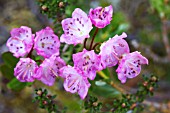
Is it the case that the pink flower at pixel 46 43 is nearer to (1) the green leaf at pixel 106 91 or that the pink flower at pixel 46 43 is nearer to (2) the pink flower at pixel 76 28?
(2) the pink flower at pixel 76 28

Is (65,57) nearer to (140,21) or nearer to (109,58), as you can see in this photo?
(109,58)

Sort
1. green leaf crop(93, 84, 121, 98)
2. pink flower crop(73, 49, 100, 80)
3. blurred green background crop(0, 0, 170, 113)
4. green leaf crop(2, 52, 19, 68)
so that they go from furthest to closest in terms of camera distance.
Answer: blurred green background crop(0, 0, 170, 113), green leaf crop(93, 84, 121, 98), green leaf crop(2, 52, 19, 68), pink flower crop(73, 49, 100, 80)

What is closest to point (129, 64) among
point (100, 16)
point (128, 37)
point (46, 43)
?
point (100, 16)

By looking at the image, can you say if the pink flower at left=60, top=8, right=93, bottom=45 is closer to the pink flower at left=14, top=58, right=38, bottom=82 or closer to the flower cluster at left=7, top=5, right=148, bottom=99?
the flower cluster at left=7, top=5, right=148, bottom=99

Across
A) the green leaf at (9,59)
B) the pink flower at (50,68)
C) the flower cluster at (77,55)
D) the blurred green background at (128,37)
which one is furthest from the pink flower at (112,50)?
the blurred green background at (128,37)

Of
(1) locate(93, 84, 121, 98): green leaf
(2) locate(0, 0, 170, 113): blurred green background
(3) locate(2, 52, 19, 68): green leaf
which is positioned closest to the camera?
(3) locate(2, 52, 19, 68): green leaf

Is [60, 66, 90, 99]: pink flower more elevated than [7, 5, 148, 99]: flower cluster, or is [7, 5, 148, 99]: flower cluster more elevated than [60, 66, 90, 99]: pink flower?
[7, 5, 148, 99]: flower cluster

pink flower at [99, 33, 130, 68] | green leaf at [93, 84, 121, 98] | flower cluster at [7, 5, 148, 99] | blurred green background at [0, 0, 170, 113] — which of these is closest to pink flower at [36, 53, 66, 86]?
flower cluster at [7, 5, 148, 99]
